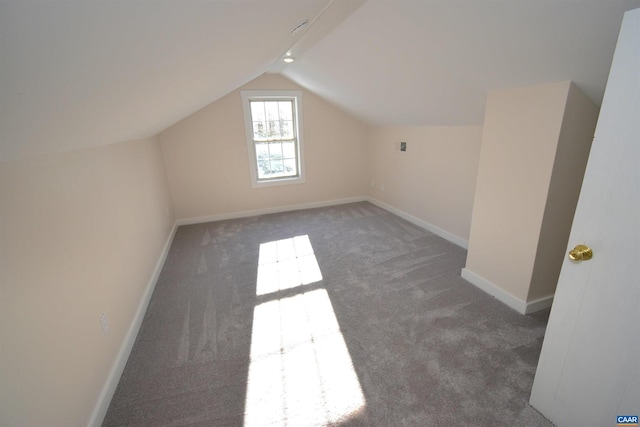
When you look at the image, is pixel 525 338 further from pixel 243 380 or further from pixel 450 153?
pixel 450 153

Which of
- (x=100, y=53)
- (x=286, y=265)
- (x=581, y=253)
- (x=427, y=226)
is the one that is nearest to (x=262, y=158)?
(x=286, y=265)

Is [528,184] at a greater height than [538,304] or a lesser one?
greater

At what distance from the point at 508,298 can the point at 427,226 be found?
160 cm

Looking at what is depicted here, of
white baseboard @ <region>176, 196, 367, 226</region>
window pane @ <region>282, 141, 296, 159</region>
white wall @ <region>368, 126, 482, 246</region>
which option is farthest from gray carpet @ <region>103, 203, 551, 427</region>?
window pane @ <region>282, 141, 296, 159</region>

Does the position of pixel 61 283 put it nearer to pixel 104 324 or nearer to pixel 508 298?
pixel 104 324

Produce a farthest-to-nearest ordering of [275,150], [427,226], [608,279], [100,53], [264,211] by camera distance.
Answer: [264,211]
[275,150]
[427,226]
[608,279]
[100,53]

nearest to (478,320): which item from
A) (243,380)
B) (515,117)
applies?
(515,117)

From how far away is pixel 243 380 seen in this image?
5.37ft

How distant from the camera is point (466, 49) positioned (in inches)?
69.4

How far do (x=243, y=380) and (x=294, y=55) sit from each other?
2972 millimetres

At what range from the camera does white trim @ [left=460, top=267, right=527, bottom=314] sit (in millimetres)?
2121

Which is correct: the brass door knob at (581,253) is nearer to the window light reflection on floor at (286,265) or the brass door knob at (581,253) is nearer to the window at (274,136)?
the window light reflection on floor at (286,265)

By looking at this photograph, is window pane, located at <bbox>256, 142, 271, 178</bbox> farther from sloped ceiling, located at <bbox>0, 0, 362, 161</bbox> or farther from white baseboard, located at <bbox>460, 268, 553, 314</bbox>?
white baseboard, located at <bbox>460, 268, 553, 314</bbox>

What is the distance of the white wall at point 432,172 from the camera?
3074 millimetres
